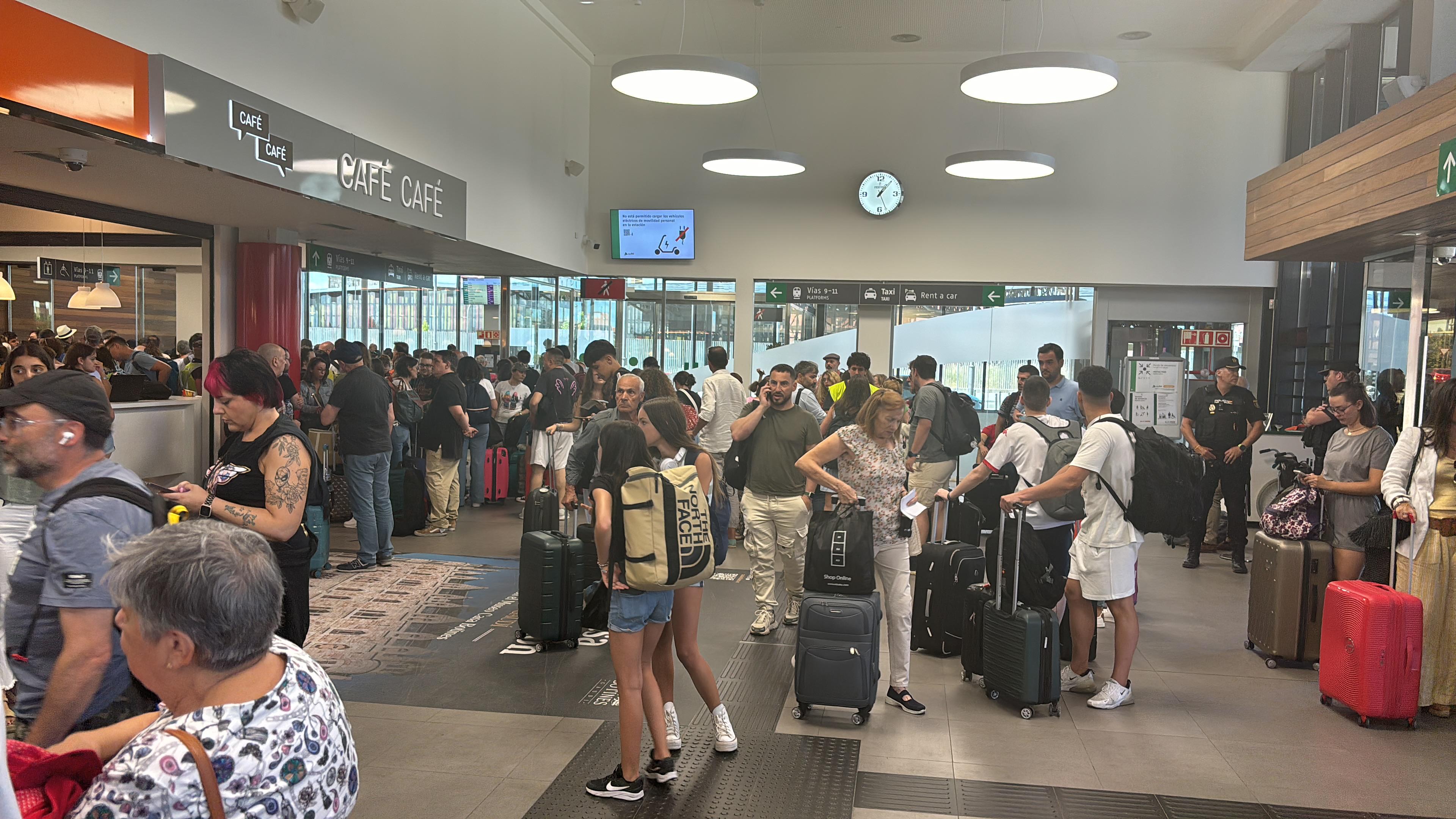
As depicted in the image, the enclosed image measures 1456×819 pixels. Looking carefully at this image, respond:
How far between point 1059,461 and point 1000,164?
7012mm

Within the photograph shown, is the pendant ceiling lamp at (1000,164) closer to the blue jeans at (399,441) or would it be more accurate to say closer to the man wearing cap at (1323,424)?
the man wearing cap at (1323,424)

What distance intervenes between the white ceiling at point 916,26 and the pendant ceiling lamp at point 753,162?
2.00 m

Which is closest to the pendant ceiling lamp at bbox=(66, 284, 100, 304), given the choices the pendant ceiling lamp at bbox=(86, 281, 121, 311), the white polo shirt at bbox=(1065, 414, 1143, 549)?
the pendant ceiling lamp at bbox=(86, 281, 121, 311)

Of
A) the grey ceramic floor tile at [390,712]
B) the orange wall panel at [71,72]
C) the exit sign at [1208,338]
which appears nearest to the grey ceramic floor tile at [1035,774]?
the grey ceramic floor tile at [390,712]

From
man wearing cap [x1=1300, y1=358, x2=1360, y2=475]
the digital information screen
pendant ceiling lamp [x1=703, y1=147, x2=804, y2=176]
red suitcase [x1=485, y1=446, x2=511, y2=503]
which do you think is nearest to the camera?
man wearing cap [x1=1300, y1=358, x2=1360, y2=475]

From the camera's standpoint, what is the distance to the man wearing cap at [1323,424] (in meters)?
7.34

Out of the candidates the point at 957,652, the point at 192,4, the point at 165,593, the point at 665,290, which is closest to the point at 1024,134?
the point at 665,290

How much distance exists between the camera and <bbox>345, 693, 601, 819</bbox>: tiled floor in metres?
3.73

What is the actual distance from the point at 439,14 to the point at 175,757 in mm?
8941

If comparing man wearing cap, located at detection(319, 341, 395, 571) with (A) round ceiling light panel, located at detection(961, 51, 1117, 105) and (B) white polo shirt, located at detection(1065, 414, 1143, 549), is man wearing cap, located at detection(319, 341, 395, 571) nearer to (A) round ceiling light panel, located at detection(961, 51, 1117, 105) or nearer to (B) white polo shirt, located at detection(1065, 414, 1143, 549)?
(B) white polo shirt, located at detection(1065, 414, 1143, 549)

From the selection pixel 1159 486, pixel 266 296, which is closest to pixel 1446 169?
pixel 1159 486

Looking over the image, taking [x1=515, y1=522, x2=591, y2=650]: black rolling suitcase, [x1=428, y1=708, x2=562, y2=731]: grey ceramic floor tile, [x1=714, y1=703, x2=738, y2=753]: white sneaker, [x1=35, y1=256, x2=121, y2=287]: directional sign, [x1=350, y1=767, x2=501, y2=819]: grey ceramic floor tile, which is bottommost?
[x1=428, y1=708, x2=562, y2=731]: grey ceramic floor tile

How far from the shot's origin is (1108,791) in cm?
402

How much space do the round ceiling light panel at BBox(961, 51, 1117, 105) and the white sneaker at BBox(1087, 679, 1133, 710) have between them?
511 cm
